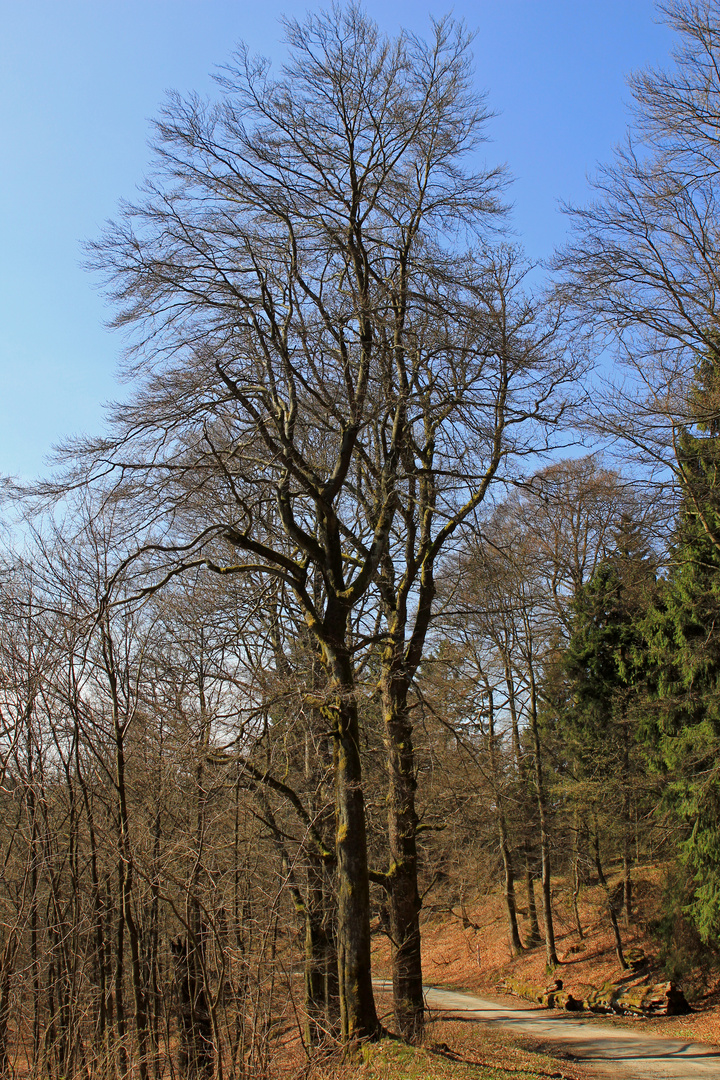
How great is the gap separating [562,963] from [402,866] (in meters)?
13.1

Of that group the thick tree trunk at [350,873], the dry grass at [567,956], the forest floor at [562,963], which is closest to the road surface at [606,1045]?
the forest floor at [562,963]

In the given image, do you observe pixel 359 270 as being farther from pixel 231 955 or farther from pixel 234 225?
pixel 231 955

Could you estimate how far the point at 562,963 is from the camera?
65.8ft

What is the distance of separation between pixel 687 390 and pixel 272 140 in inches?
276

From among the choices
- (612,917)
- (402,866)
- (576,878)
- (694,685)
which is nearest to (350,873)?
(402,866)

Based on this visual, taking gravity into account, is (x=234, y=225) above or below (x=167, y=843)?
above

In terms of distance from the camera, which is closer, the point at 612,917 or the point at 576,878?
the point at 612,917

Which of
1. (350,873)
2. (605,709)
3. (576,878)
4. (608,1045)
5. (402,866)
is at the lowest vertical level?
(608,1045)

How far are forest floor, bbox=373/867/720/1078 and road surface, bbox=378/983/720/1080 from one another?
36 centimetres

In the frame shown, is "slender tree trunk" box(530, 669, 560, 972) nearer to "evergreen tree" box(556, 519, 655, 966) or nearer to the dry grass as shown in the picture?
the dry grass

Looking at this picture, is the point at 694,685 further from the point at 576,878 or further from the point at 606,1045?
the point at 576,878

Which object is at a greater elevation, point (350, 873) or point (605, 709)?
point (605, 709)

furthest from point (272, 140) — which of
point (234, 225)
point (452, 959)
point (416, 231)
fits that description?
point (452, 959)

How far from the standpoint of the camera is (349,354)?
948 centimetres
